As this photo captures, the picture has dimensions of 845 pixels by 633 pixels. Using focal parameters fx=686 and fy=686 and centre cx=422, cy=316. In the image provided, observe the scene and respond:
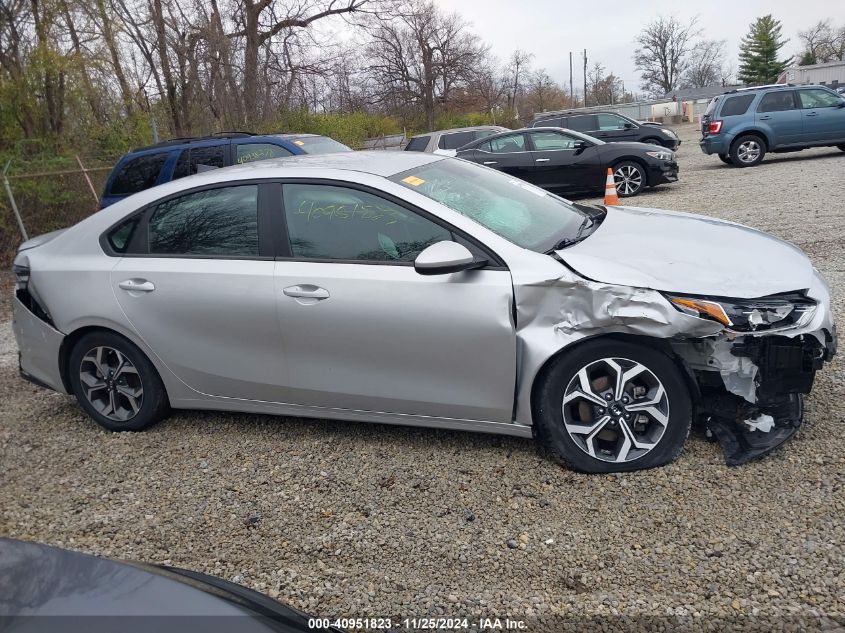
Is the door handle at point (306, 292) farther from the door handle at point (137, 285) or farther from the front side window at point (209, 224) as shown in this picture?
the door handle at point (137, 285)

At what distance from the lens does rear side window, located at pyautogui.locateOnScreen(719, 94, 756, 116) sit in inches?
590

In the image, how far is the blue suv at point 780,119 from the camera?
14766 millimetres

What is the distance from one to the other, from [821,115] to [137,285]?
15.4 metres

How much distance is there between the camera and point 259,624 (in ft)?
5.47

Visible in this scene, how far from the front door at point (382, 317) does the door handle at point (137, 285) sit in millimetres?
861

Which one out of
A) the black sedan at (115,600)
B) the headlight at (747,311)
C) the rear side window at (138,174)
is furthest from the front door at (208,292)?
the rear side window at (138,174)

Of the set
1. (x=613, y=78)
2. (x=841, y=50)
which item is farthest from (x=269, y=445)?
(x=841, y=50)

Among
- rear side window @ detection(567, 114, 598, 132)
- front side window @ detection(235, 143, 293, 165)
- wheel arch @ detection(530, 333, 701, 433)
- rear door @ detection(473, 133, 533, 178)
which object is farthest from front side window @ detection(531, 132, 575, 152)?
wheel arch @ detection(530, 333, 701, 433)

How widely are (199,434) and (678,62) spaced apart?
281 ft

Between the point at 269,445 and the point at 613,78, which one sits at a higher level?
the point at 613,78

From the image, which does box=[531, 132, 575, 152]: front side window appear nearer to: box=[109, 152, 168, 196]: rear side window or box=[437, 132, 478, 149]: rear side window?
box=[437, 132, 478, 149]: rear side window

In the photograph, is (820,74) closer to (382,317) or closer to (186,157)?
(186,157)

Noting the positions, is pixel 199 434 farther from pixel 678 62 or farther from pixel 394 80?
pixel 678 62

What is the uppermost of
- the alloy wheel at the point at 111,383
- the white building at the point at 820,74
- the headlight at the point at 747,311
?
the white building at the point at 820,74
